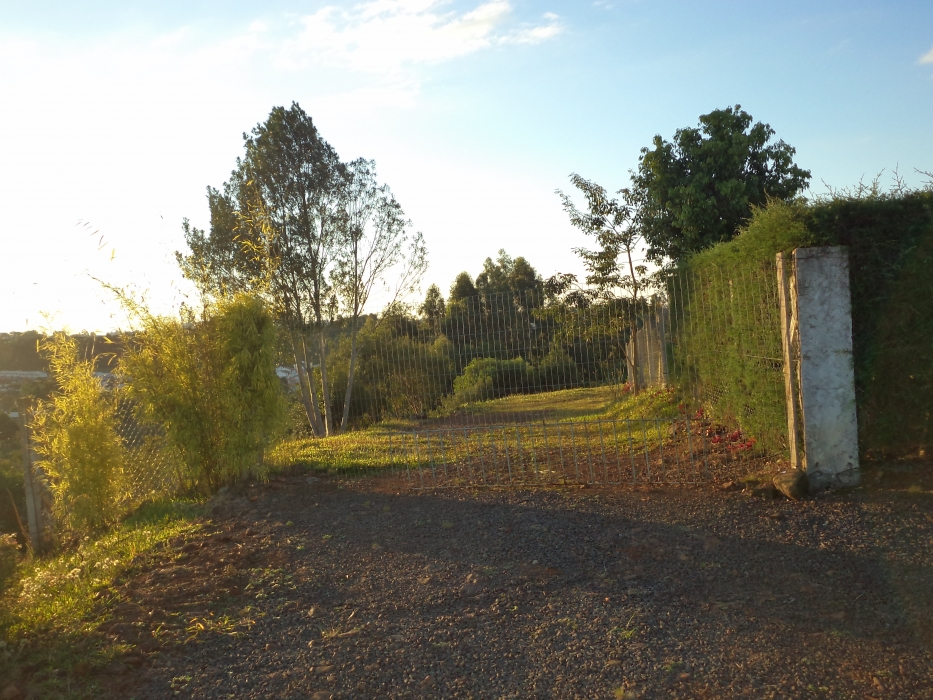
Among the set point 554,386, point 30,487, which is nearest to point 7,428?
point 30,487

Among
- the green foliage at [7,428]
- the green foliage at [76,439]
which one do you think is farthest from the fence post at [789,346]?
the green foliage at [7,428]

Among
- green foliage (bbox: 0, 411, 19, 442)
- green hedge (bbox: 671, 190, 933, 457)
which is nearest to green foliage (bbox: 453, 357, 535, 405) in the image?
green hedge (bbox: 671, 190, 933, 457)

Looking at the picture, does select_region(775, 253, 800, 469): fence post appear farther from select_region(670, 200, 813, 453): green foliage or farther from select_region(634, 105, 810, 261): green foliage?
select_region(634, 105, 810, 261): green foliage

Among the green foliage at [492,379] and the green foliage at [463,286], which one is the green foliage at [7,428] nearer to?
the green foliage at [492,379]

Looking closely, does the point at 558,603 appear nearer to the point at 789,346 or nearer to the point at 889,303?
the point at 789,346

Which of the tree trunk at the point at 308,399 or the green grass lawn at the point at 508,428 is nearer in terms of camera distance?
the green grass lawn at the point at 508,428

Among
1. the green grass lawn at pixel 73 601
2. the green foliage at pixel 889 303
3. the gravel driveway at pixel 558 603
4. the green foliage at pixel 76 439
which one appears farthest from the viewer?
the green foliage at pixel 76 439

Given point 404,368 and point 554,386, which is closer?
point 554,386

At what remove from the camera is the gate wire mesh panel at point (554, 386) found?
795cm

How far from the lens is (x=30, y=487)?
26.5ft

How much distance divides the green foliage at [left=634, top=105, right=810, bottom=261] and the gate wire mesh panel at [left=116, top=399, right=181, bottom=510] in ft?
28.5

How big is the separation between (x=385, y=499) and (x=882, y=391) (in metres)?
4.52

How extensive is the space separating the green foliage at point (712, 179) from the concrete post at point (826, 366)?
6701mm

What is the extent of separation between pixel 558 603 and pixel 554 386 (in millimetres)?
6643
